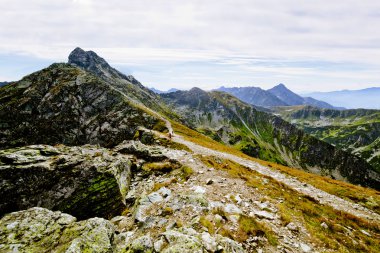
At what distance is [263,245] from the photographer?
1442cm

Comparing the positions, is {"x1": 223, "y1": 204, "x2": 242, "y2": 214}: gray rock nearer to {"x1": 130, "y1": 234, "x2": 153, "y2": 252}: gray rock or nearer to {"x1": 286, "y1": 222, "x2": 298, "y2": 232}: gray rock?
{"x1": 286, "y1": 222, "x2": 298, "y2": 232}: gray rock

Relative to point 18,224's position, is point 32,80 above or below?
above

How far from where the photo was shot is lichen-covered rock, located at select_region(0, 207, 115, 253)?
1251 centimetres

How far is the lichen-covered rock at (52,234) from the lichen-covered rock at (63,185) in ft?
17.0

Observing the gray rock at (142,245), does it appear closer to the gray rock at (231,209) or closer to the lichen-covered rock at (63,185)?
the gray rock at (231,209)

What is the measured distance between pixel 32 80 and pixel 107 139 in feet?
236

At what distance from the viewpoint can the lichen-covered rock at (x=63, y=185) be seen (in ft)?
69.4

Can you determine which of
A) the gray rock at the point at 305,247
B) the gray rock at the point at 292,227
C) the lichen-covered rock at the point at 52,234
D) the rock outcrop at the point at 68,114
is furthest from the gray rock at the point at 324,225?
the rock outcrop at the point at 68,114

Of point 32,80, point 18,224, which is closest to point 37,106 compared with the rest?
point 32,80

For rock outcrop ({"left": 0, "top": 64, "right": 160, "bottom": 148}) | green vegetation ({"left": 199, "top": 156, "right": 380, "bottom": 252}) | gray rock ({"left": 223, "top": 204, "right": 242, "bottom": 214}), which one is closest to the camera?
green vegetation ({"left": 199, "top": 156, "right": 380, "bottom": 252})

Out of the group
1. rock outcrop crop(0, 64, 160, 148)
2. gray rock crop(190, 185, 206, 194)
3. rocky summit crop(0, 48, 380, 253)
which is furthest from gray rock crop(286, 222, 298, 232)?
rock outcrop crop(0, 64, 160, 148)

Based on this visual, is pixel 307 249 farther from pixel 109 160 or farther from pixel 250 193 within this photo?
pixel 109 160

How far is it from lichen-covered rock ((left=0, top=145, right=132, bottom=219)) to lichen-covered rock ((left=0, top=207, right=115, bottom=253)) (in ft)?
17.0

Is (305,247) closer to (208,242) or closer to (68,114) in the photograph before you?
(208,242)
